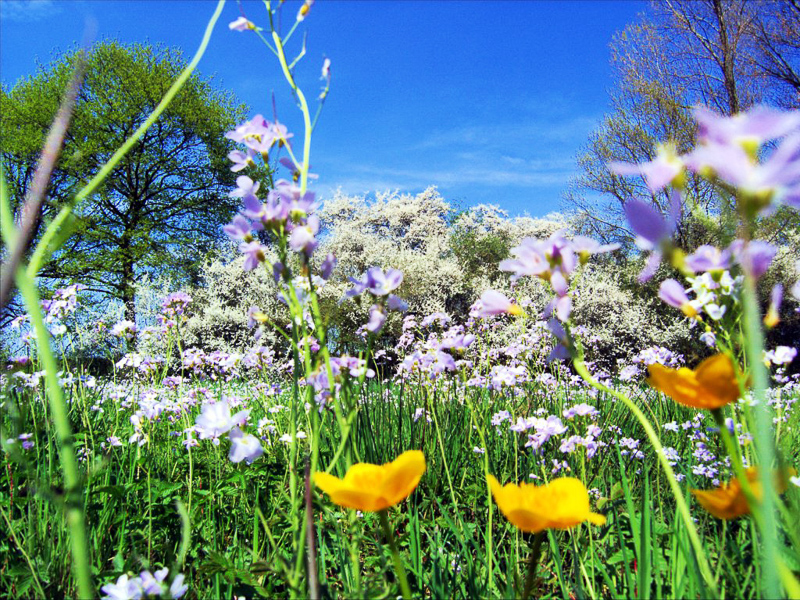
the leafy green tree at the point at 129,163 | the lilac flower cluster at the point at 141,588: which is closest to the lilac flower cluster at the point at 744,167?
the lilac flower cluster at the point at 141,588

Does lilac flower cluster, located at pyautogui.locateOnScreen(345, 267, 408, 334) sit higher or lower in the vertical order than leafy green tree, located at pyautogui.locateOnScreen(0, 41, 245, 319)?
lower

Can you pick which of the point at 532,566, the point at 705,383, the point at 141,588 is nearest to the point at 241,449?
the point at 141,588

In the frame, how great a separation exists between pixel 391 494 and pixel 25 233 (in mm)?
641

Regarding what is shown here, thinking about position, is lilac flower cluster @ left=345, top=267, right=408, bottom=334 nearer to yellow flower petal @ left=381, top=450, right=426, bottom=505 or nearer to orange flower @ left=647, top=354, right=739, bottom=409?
yellow flower petal @ left=381, top=450, right=426, bottom=505

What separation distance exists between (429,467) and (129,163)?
1815 centimetres

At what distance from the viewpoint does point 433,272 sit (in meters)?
13.7

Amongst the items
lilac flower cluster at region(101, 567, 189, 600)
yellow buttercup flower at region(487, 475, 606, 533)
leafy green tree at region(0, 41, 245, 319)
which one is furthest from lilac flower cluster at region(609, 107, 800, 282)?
leafy green tree at region(0, 41, 245, 319)

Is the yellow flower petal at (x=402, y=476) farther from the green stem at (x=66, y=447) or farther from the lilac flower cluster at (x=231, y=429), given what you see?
the green stem at (x=66, y=447)

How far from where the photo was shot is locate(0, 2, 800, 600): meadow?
0.66 m

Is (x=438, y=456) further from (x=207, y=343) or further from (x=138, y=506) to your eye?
(x=207, y=343)

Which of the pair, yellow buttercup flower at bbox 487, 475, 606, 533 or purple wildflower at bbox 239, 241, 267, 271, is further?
purple wildflower at bbox 239, 241, 267, 271

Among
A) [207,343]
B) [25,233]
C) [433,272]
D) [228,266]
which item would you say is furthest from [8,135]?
[25,233]

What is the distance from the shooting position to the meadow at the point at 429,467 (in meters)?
0.66

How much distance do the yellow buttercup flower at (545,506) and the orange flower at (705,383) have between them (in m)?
0.22
